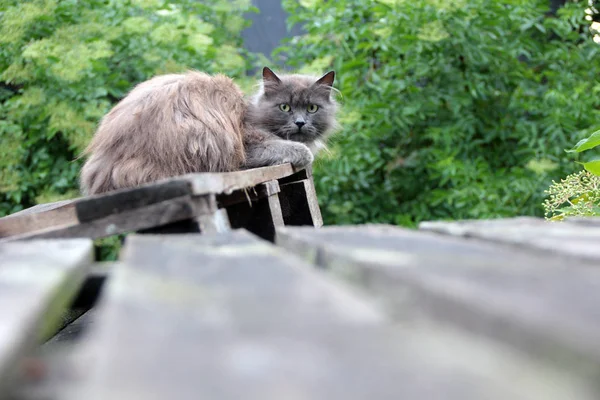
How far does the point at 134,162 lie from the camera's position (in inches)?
89.8

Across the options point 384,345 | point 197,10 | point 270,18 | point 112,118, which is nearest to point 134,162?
point 112,118

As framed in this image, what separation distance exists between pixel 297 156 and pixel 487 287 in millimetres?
2176

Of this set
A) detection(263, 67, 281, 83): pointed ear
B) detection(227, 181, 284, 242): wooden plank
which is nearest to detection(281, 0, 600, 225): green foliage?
detection(263, 67, 281, 83): pointed ear

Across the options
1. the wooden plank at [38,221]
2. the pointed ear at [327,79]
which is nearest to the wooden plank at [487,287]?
the wooden plank at [38,221]

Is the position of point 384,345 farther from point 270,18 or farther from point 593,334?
point 270,18

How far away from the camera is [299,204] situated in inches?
120

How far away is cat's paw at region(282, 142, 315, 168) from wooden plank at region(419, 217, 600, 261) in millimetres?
1526

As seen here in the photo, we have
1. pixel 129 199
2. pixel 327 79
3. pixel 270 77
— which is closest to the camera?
pixel 129 199

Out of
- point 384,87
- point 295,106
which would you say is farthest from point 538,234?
point 384,87

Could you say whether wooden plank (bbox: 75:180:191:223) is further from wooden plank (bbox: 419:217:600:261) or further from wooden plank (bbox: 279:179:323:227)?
wooden plank (bbox: 279:179:323:227)

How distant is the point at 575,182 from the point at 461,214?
2022 mm

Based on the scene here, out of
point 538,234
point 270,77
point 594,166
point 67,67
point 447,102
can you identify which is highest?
point 67,67

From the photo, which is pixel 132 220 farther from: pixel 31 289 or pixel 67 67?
pixel 67 67

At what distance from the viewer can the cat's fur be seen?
2.31 m
